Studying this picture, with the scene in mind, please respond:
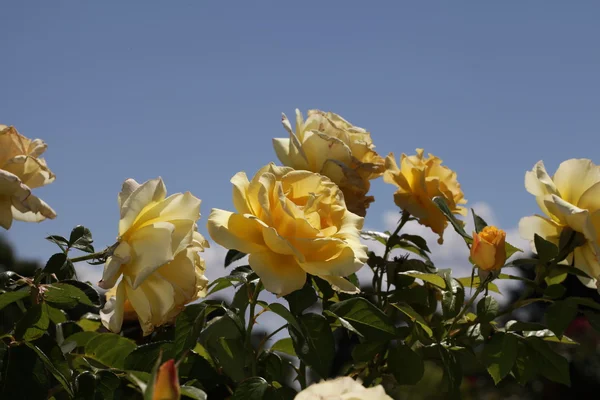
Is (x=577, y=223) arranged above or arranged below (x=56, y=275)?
above

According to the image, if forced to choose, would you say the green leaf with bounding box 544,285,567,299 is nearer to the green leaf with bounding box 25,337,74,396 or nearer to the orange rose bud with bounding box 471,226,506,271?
the orange rose bud with bounding box 471,226,506,271

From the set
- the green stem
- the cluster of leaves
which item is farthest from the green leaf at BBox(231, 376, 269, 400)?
the green stem

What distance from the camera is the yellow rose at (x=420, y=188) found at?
159cm

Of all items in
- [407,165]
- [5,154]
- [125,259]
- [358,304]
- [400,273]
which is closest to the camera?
[125,259]

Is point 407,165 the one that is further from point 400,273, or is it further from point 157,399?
point 157,399

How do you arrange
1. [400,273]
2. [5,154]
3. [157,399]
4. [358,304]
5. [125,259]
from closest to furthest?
[157,399] → [125,259] → [358,304] → [5,154] → [400,273]

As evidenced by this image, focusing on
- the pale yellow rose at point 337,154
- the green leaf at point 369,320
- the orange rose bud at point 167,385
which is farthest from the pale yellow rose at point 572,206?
the orange rose bud at point 167,385

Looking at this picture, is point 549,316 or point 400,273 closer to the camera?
point 549,316

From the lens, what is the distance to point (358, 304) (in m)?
1.18

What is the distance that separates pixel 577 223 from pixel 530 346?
0.80 feet

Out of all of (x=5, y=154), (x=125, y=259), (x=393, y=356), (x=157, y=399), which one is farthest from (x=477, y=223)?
(x=157, y=399)

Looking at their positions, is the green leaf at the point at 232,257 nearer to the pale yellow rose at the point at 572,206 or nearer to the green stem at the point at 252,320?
the green stem at the point at 252,320

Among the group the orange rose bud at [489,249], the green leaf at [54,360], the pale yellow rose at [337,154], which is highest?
the pale yellow rose at [337,154]

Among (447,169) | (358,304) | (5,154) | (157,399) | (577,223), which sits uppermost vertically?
(447,169)
